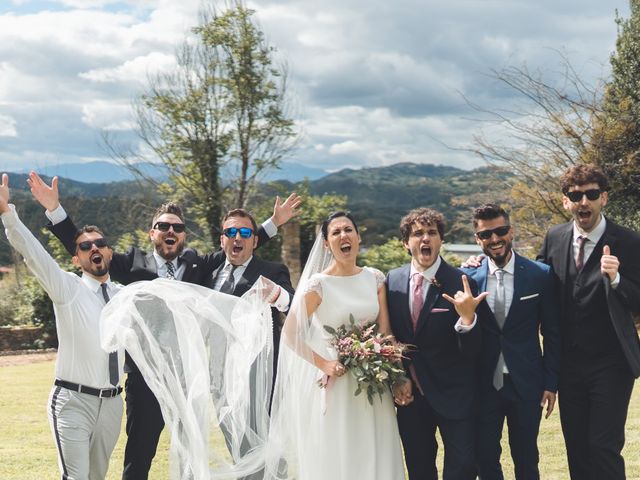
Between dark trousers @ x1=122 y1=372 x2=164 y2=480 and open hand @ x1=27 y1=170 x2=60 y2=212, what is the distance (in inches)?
61.4

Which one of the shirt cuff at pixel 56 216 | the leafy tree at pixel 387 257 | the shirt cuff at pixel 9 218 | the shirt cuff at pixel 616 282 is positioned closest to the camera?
the shirt cuff at pixel 9 218

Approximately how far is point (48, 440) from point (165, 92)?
66.8 feet

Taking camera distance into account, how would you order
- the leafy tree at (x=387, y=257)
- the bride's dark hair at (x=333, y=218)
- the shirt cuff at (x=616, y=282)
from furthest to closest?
the leafy tree at (x=387, y=257), the bride's dark hair at (x=333, y=218), the shirt cuff at (x=616, y=282)

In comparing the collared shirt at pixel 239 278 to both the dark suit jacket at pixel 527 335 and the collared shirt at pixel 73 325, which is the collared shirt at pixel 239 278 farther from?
the dark suit jacket at pixel 527 335

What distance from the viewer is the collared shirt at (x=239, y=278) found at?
230 inches

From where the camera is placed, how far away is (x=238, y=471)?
17.9 ft

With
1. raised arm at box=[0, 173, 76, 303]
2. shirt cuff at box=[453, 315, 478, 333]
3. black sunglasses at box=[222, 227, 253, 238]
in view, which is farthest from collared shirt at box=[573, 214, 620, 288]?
raised arm at box=[0, 173, 76, 303]

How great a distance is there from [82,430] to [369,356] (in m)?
2.19

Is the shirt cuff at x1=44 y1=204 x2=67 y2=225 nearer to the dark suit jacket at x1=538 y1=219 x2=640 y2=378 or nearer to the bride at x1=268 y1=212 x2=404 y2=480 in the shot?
the bride at x1=268 y1=212 x2=404 y2=480

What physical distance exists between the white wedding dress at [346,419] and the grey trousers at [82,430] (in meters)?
1.51

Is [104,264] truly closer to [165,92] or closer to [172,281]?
[172,281]

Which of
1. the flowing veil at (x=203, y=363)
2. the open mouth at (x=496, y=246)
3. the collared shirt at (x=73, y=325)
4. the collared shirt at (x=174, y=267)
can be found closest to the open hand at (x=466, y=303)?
the open mouth at (x=496, y=246)

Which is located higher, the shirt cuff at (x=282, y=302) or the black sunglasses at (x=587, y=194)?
the black sunglasses at (x=587, y=194)

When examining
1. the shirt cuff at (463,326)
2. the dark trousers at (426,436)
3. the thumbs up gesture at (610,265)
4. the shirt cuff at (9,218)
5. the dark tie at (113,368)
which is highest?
the shirt cuff at (9,218)
